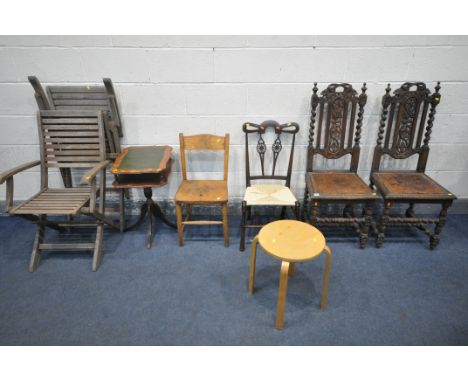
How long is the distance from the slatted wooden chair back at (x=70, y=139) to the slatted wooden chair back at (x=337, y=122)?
63.8 inches

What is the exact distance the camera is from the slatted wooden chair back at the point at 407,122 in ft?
7.31

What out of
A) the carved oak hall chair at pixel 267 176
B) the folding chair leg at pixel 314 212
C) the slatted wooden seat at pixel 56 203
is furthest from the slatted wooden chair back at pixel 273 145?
the slatted wooden seat at pixel 56 203

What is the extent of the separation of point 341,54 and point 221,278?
1867 mm

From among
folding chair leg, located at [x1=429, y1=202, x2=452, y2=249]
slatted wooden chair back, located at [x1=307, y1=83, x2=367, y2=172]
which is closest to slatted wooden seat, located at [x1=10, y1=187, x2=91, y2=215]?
slatted wooden chair back, located at [x1=307, y1=83, x2=367, y2=172]

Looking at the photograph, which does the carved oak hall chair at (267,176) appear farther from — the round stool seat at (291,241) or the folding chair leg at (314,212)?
the round stool seat at (291,241)

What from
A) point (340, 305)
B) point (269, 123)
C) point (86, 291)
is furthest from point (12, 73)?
point (340, 305)

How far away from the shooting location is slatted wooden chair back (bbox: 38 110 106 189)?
7.20 feet

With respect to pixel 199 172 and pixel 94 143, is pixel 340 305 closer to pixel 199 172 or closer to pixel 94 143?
pixel 199 172

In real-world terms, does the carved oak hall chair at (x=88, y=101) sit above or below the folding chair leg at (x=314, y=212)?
above

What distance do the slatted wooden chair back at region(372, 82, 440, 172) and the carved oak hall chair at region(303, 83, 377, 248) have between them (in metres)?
0.19

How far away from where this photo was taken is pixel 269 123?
7.84ft

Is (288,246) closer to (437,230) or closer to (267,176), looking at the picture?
(267,176)

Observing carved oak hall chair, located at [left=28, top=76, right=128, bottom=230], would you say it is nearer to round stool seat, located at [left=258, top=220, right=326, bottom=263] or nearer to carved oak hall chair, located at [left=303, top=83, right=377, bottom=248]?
round stool seat, located at [left=258, top=220, right=326, bottom=263]

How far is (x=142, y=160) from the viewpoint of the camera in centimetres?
221
